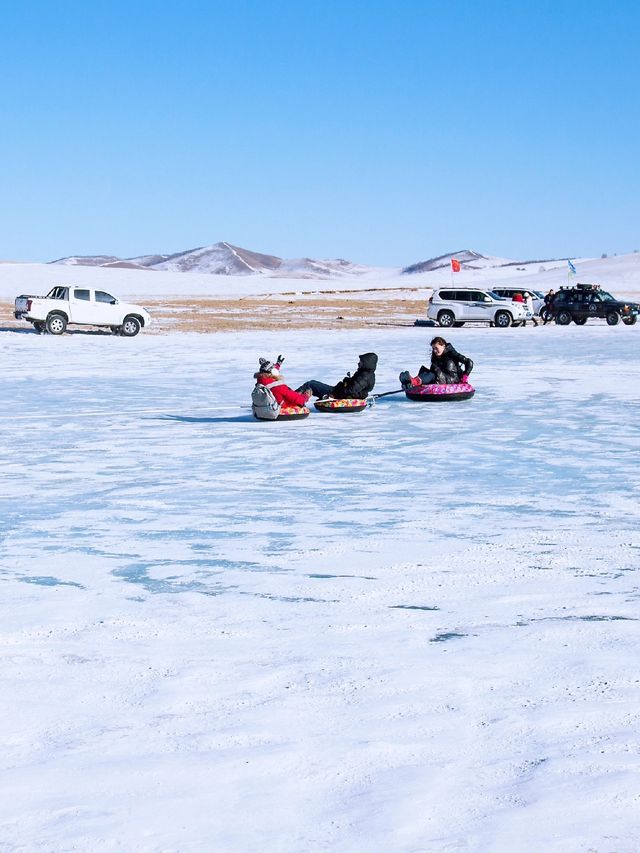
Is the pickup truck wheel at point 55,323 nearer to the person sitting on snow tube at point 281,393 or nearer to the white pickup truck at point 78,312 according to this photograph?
the white pickup truck at point 78,312

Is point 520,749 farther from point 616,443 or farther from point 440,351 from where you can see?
point 440,351

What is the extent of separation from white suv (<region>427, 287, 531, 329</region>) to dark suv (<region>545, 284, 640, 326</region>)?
77.8 inches

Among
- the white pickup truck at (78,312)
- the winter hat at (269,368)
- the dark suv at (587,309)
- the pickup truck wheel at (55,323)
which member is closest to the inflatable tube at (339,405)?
the winter hat at (269,368)

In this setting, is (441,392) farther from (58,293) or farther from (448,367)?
(58,293)

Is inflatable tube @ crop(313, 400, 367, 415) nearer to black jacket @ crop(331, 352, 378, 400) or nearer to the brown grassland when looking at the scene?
black jacket @ crop(331, 352, 378, 400)

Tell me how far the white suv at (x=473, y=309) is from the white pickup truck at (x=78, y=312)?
13.4 meters

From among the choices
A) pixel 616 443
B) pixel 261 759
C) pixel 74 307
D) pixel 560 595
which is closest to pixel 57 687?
pixel 261 759

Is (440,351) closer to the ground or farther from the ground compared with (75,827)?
farther from the ground

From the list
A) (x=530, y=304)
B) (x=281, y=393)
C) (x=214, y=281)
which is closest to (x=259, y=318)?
(x=530, y=304)

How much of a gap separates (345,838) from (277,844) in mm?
223

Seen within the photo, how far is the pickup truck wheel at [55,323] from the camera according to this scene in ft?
133

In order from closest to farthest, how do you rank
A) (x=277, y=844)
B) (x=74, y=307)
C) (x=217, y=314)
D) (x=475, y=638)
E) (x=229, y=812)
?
(x=277, y=844) < (x=229, y=812) < (x=475, y=638) < (x=74, y=307) < (x=217, y=314)

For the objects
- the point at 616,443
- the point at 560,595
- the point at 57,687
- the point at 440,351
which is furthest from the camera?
the point at 440,351

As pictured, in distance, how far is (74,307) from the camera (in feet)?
134
